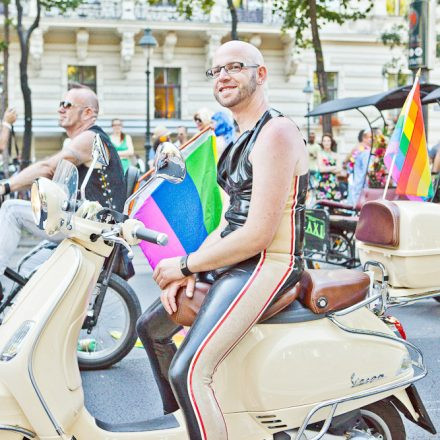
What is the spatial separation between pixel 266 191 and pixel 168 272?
1.58 ft

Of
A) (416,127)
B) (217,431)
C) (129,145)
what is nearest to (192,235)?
(217,431)

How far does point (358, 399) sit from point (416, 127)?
310cm

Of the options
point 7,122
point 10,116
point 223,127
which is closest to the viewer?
point 10,116

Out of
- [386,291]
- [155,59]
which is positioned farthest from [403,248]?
[155,59]

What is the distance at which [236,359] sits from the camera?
9.30 feet

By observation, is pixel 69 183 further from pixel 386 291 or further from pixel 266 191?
pixel 386 291

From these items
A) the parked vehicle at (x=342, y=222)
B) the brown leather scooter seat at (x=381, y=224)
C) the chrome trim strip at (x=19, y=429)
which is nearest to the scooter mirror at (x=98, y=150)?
the chrome trim strip at (x=19, y=429)

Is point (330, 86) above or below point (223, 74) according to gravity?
above

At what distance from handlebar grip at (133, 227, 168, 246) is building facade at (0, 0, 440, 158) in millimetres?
24398

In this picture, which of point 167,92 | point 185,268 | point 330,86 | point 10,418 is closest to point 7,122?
point 185,268

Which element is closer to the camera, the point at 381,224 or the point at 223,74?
the point at 223,74

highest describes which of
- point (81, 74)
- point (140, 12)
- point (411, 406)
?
point (140, 12)

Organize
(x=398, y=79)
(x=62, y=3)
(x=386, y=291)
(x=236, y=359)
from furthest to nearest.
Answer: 1. (x=398, y=79)
2. (x=62, y=3)
3. (x=386, y=291)
4. (x=236, y=359)

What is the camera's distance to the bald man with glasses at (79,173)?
4.68 m
